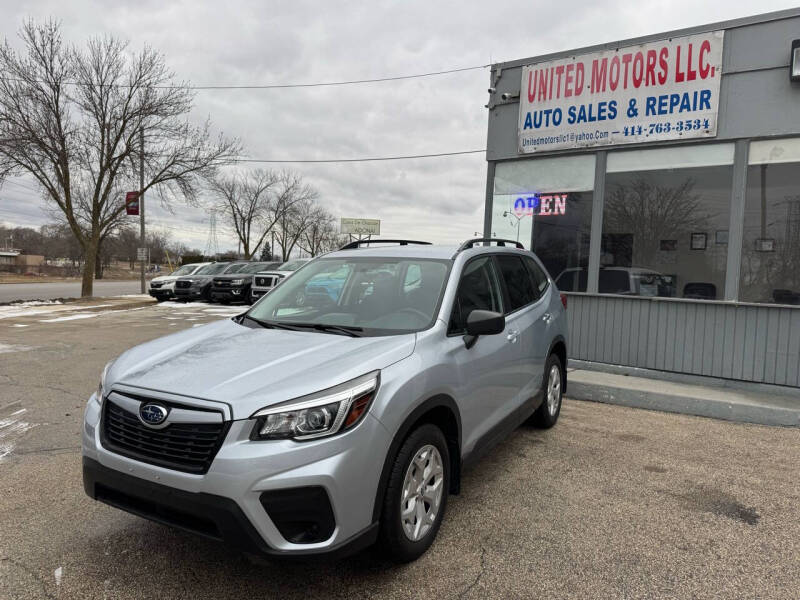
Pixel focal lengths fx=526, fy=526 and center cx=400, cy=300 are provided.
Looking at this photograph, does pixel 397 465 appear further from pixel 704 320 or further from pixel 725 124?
pixel 725 124

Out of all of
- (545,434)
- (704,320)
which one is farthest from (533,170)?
(545,434)

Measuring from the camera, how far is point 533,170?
8.08 meters

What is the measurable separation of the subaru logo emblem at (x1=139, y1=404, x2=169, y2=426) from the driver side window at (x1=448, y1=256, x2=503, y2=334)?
1588mm

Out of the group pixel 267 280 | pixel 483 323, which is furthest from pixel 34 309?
pixel 483 323

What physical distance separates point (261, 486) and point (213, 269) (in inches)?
908

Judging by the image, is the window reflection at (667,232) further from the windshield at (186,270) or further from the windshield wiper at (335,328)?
the windshield at (186,270)

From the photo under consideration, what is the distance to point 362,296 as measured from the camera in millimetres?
3525

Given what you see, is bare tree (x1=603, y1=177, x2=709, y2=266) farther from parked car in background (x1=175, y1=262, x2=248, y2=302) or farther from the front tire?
parked car in background (x1=175, y1=262, x2=248, y2=302)

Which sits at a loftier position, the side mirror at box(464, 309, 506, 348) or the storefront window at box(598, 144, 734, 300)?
the storefront window at box(598, 144, 734, 300)

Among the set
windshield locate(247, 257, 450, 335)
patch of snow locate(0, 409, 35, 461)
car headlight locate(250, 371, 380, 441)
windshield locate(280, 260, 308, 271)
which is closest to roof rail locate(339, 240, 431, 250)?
windshield locate(247, 257, 450, 335)

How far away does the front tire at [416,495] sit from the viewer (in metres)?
2.47

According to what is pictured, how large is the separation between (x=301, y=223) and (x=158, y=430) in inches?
2156

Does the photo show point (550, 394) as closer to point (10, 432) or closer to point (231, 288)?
point (10, 432)

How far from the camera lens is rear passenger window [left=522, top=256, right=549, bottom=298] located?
4.82 m
